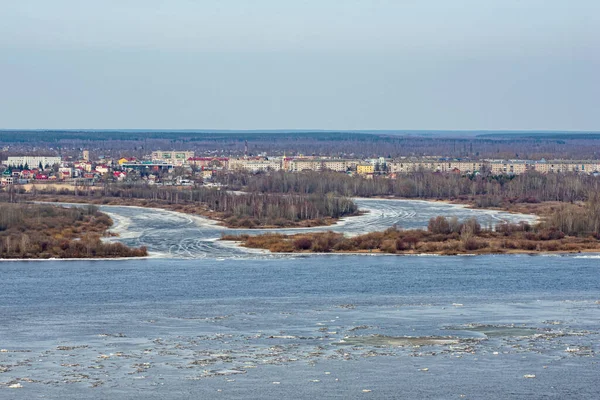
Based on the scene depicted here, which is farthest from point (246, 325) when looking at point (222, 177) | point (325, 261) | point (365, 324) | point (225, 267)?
point (222, 177)

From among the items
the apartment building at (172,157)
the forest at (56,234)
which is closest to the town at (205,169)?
the apartment building at (172,157)

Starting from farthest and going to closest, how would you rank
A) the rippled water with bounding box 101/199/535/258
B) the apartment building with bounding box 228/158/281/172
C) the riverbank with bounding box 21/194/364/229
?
1. the apartment building with bounding box 228/158/281/172
2. the riverbank with bounding box 21/194/364/229
3. the rippled water with bounding box 101/199/535/258

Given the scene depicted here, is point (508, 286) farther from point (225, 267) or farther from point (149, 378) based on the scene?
point (149, 378)

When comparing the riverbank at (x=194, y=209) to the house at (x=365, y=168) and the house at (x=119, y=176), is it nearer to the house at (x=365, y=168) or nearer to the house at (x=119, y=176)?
the house at (x=119, y=176)

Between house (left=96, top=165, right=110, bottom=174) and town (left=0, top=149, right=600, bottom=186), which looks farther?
house (left=96, top=165, right=110, bottom=174)

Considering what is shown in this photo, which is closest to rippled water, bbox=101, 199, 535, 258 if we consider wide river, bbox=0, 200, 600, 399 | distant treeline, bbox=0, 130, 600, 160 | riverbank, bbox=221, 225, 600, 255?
riverbank, bbox=221, 225, 600, 255

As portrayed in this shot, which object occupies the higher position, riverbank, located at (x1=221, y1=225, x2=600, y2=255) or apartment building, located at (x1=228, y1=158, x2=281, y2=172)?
riverbank, located at (x1=221, y1=225, x2=600, y2=255)

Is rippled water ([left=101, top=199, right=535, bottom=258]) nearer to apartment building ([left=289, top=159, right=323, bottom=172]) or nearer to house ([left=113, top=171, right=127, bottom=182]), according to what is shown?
house ([left=113, top=171, right=127, bottom=182])
